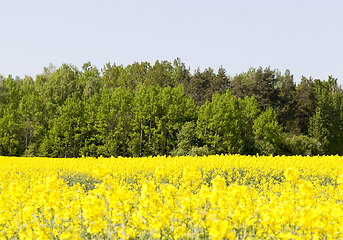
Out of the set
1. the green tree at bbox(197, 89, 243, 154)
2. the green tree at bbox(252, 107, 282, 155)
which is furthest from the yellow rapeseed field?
the green tree at bbox(252, 107, 282, 155)

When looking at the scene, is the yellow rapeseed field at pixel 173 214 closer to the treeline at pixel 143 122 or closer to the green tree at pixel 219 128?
the treeline at pixel 143 122

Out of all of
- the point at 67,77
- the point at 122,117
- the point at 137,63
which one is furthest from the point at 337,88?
the point at 67,77

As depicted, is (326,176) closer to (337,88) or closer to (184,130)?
(184,130)

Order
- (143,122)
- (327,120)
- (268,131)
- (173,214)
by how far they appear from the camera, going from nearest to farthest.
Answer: (173,214) < (143,122) < (268,131) < (327,120)

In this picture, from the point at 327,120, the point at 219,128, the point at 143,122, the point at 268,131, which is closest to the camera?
the point at 219,128

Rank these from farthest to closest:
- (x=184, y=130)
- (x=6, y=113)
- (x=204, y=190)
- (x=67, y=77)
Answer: (x=67, y=77) < (x=6, y=113) < (x=184, y=130) < (x=204, y=190)

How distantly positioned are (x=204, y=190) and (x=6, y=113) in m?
40.0

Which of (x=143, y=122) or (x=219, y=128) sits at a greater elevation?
(x=143, y=122)

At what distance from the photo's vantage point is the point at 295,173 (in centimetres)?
462

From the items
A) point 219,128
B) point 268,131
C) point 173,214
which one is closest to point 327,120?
point 268,131

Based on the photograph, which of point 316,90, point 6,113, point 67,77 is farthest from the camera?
point 316,90

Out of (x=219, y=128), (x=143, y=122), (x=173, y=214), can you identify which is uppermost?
(x=143, y=122)

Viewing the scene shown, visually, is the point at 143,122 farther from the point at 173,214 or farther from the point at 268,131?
the point at 173,214

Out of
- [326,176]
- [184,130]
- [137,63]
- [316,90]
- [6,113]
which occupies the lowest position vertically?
[326,176]
